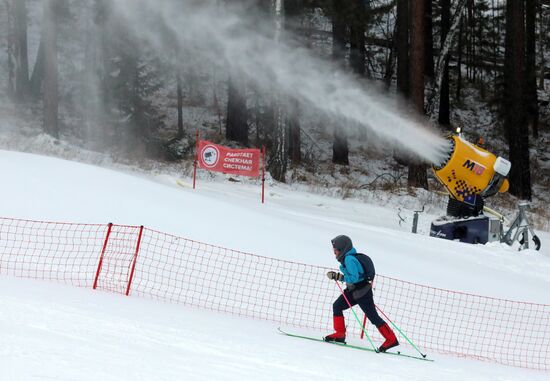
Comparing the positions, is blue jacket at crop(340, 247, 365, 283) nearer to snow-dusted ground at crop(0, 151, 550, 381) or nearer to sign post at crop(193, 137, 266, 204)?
snow-dusted ground at crop(0, 151, 550, 381)

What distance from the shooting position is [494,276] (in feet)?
37.9

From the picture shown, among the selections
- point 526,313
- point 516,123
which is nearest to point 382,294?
point 526,313

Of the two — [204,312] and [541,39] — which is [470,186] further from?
[541,39]

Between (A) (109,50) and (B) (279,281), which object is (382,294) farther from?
(A) (109,50)

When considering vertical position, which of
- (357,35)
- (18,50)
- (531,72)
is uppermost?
(357,35)

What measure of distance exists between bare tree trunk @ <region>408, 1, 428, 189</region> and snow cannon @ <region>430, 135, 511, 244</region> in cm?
663

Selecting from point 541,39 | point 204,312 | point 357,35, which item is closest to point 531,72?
point 541,39

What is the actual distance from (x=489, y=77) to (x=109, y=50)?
2119 centimetres

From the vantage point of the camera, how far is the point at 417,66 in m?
20.0

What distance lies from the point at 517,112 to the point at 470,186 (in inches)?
424

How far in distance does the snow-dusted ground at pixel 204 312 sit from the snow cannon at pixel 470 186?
0.42 meters

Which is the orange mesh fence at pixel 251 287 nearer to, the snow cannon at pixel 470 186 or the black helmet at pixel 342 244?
the black helmet at pixel 342 244

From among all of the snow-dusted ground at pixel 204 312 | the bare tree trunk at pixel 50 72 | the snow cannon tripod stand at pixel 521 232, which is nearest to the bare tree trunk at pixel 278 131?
the snow-dusted ground at pixel 204 312

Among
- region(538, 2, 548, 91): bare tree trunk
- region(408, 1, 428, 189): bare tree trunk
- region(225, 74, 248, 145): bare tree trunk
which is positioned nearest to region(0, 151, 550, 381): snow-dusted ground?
region(408, 1, 428, 189): bare tree trunk
